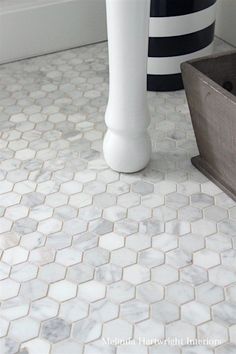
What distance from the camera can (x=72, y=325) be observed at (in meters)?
0.88

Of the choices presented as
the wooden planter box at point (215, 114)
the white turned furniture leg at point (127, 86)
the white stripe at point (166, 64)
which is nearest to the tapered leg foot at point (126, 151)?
the white turned furniture leg at point (127, 86)

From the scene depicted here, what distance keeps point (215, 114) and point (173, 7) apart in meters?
0.41

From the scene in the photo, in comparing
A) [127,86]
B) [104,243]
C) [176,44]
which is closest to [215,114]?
[127,86]

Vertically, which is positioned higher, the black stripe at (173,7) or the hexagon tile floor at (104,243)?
the black stripe at (173,7)

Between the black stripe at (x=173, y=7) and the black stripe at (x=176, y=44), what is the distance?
→ 6cm

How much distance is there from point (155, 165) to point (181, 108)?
0.26 m

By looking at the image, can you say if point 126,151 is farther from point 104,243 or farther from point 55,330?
point 55,330

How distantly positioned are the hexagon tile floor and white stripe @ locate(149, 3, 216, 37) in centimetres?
17

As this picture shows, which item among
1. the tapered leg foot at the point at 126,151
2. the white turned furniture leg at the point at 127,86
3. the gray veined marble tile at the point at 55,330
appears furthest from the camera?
the tapered leg foot at the point at 126,151

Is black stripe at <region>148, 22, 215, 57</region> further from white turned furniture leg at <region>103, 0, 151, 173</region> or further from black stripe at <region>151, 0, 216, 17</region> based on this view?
white turned furniture leg at <region>103, 0, 151, 173</region>

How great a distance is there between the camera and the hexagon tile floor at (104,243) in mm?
869

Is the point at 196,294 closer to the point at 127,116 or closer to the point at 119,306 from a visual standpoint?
the point at 119,306

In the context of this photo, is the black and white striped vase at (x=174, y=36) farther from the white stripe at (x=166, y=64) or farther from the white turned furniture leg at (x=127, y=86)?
the white turned furniture leg at (x=127, y=86)

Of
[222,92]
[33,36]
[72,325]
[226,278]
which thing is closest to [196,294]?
[226,278]
